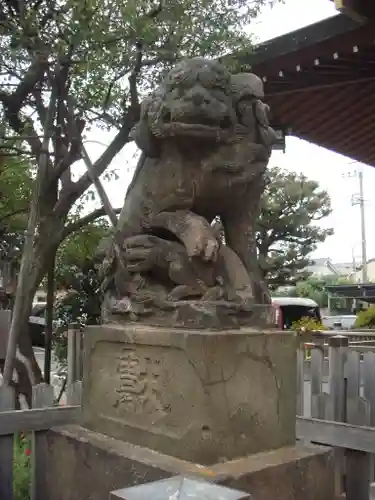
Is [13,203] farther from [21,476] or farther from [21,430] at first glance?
[21,430]

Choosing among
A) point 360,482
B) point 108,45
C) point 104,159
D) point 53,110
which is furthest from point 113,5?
point 360,482

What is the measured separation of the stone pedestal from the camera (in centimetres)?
252

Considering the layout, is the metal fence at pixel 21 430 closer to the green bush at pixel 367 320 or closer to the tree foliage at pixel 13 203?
the tree foliage at pixel 13 203

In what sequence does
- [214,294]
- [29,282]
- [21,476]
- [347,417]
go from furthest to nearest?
[29,282], [21,476], [347,417], [214,294]

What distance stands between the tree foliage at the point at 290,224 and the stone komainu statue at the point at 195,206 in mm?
15734

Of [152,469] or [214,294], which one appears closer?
[152,469]

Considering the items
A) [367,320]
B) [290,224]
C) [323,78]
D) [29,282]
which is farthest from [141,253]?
[290,224]

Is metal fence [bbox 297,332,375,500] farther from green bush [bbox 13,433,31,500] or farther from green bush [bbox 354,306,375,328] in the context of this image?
green bush [bbox 354,306,375,328]

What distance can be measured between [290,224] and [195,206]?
17160 millimetres

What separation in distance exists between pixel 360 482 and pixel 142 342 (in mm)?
1742

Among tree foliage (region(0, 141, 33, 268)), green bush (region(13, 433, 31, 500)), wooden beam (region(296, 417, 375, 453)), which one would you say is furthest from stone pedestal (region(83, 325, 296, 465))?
tree foliage (region(0, 141, 33, 268))

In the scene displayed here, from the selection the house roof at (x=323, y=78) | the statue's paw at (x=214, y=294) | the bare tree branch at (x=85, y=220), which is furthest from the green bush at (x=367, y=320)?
the statue's paw at (x=214, y=294)

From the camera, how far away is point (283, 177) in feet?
66.5

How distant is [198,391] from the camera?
2.51 m
